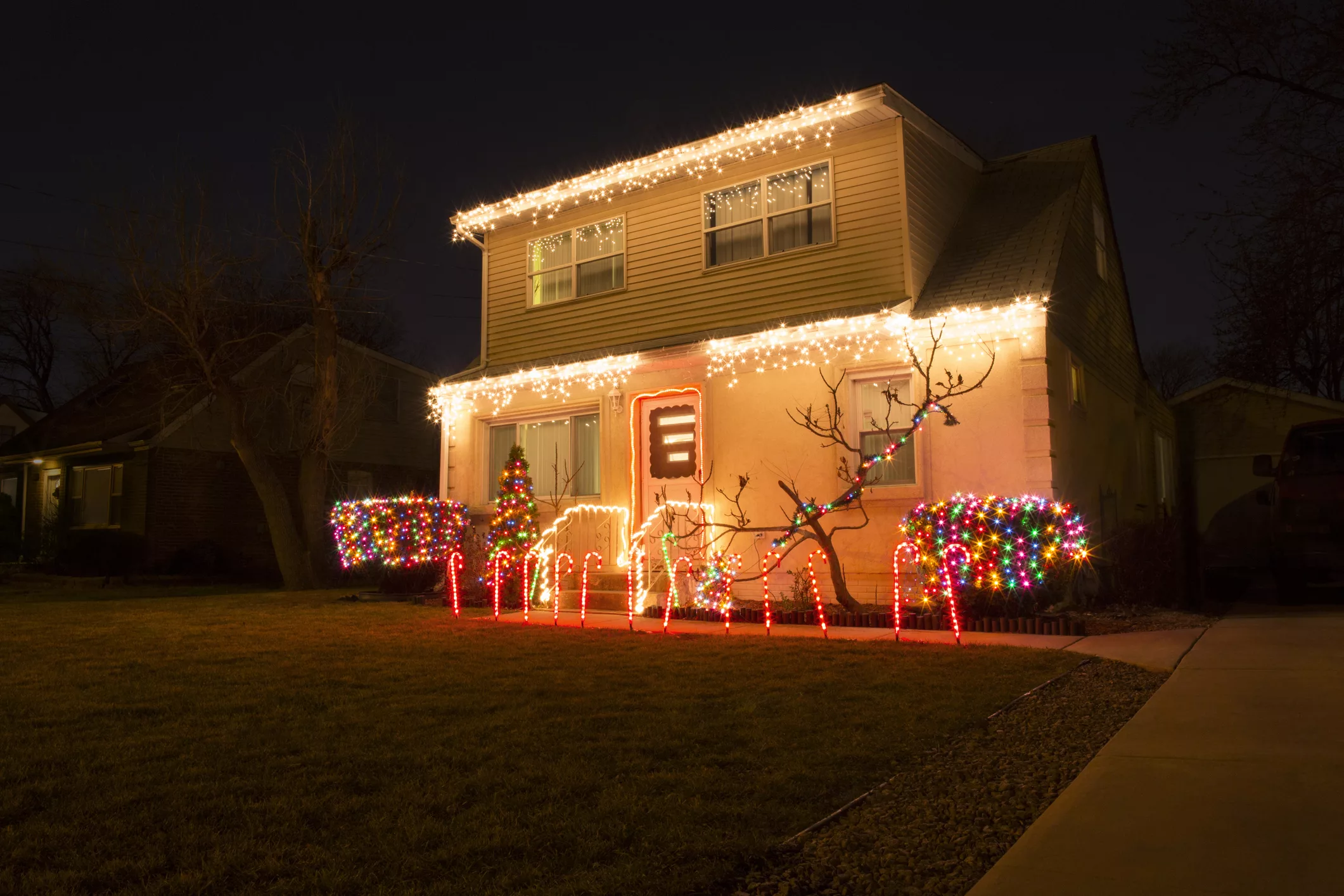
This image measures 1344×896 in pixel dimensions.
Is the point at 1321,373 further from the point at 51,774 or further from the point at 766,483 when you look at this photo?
the point at 51,774

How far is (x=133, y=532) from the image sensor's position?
20562 mm

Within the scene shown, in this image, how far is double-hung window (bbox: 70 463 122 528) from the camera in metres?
21.5

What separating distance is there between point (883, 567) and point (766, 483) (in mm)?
1744

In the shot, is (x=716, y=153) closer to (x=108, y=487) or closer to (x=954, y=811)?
(x=954, y=811)

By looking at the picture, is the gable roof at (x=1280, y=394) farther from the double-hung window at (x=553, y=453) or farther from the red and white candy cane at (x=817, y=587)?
the double-hung window at (x=553, y=453)

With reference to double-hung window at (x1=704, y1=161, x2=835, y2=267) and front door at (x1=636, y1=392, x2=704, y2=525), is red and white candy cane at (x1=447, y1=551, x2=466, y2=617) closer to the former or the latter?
front door at (x1=636, y1=392, x2=704, y2=525)

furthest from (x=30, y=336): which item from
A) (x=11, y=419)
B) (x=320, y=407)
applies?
(x=320, y=407)

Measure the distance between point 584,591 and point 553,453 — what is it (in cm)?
470

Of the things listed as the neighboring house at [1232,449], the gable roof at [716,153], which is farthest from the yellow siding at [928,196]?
the neighboring house at [1232,449]

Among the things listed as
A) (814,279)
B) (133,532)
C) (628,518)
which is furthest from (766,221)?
(133,532)

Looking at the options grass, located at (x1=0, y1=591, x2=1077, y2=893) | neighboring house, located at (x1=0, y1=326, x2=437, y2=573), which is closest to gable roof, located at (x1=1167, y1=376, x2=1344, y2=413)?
grass, located at (x1=0, y1=591, x2=1077, y2=893)

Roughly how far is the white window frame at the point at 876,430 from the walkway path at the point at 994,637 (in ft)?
6.20

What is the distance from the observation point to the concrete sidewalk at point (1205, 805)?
279 cm

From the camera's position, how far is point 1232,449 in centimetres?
1894
